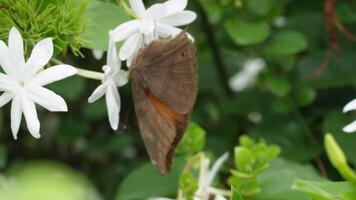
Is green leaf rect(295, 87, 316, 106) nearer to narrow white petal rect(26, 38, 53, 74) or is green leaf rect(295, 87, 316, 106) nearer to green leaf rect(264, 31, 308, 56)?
green leaf rect(264, 31, 308, 56)

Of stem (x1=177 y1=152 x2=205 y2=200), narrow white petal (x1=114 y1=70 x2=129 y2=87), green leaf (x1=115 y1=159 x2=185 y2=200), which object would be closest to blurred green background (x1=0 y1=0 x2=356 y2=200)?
green leaf (x1=115 y1=159 x2=185 y2=200)

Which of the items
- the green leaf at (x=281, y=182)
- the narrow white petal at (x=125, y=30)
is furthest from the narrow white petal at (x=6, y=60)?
the green leaf at (x=281, y=182)

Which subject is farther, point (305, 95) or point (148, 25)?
point (305, 95)

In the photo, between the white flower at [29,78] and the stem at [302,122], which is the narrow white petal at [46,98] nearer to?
the white flower at [29,78]

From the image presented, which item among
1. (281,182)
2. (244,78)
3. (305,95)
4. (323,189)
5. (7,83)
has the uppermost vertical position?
(7,83)

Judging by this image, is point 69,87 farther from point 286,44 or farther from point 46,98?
point 46,98

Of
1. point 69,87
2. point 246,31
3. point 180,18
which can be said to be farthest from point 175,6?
point 69,87

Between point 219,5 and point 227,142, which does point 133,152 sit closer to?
point 227,142

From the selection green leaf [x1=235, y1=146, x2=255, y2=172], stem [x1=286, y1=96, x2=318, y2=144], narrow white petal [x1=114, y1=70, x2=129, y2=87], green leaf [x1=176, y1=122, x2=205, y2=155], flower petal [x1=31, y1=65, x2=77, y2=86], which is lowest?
stem [x1=286, y1=96, x2=318, y2=144]
